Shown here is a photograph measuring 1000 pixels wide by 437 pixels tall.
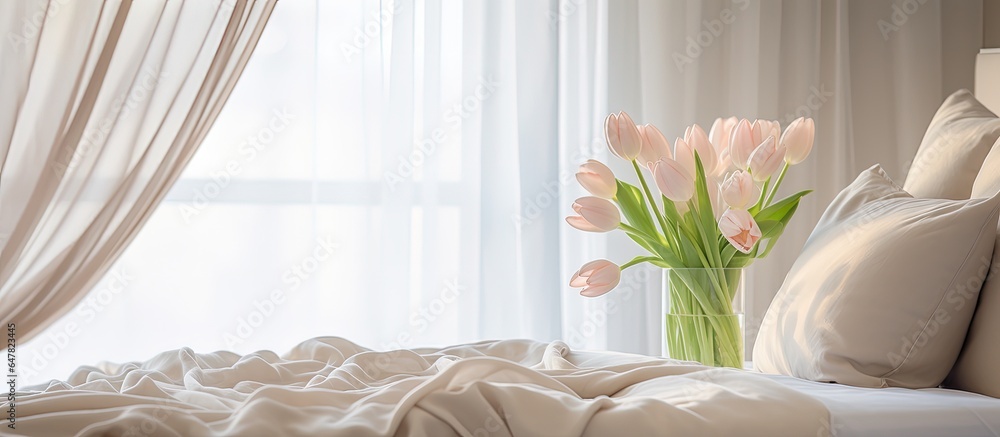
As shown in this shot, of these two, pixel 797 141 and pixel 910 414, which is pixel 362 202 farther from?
pixel 910 414

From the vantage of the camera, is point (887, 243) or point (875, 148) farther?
point (875, 148)

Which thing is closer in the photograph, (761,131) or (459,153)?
(761,131)

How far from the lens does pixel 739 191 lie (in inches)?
63.0

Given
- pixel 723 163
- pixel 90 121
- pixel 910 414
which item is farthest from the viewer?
pixel 90 121

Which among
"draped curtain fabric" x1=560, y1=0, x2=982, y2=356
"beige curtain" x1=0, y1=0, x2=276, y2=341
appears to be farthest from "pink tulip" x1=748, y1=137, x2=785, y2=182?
"draped curtain fabric" x1=560, y1=0, x2=982, y2=356

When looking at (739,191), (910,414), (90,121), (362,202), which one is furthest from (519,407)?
(362,202)

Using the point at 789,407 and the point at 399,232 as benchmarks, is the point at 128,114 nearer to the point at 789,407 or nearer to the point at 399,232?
the point at 399,232

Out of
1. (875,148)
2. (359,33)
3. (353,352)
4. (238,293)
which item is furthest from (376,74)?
(875,148)

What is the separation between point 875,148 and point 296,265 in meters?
2.17

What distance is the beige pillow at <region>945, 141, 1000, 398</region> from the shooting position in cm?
126

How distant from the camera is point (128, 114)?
196 centimetres

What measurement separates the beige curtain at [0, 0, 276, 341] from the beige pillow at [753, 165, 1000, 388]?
1.45 m

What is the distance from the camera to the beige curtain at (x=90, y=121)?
1.84 m

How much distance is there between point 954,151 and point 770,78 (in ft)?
5.39
